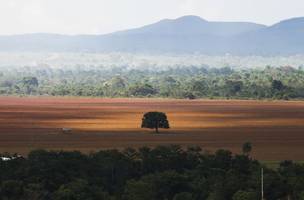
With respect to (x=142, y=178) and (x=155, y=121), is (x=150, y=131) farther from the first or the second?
(x=142, y=178)

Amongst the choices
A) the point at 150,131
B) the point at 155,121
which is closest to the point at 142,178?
the point at 150,131

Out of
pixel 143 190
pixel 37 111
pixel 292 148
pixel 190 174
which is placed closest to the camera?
pixel 143 190

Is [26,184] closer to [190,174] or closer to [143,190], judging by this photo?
[143,190]

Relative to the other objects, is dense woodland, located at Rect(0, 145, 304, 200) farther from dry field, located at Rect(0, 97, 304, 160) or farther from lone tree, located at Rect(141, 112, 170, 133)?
lone tree, located at Rect(141, 112, 170, 133)

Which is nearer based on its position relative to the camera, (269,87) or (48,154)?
(48,154)

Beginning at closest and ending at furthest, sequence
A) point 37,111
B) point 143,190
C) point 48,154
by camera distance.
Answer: point 143,190 < point 48,154 < point 37,111

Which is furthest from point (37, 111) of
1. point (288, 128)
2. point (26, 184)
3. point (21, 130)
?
point (26, 184)
